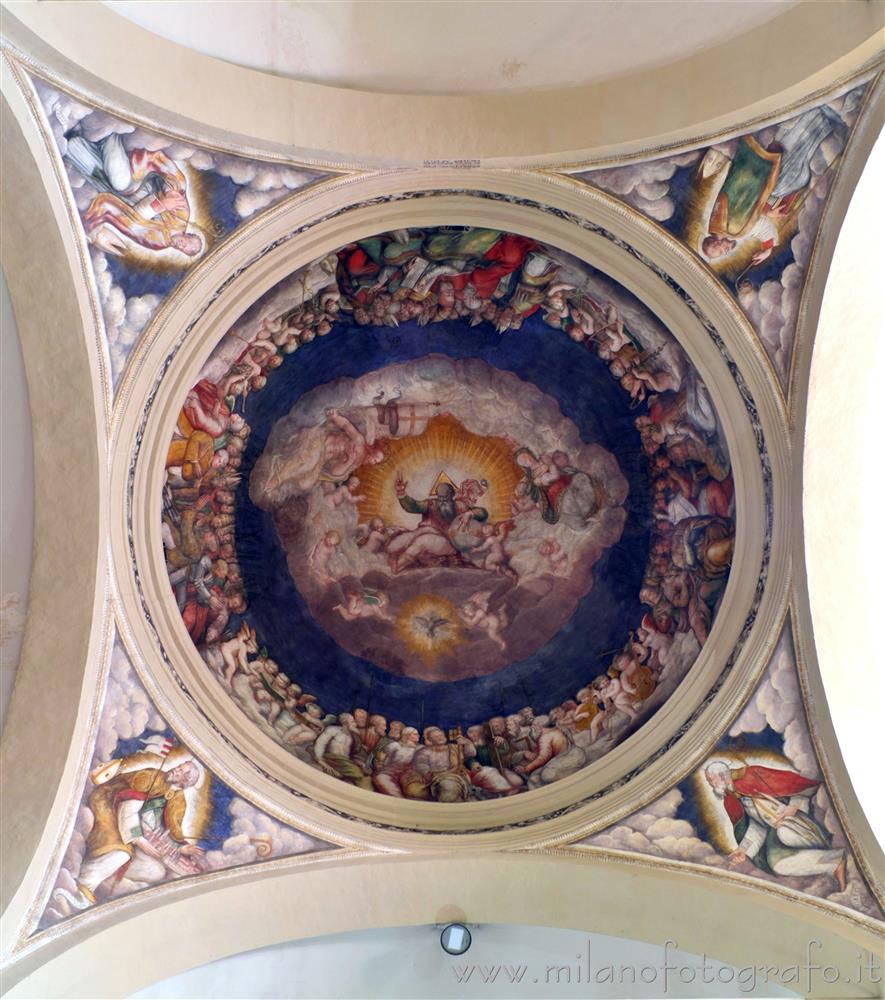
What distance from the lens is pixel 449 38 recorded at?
826cm

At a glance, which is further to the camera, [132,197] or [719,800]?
[719,800]

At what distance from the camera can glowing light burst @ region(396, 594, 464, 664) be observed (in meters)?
10.5

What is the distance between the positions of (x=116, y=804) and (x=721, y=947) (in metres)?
5.09

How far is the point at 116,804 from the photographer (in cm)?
893

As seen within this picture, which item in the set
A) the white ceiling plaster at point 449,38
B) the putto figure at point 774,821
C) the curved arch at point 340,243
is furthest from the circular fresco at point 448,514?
the white ceiling plaster at point 449,38

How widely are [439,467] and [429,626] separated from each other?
1.55 m

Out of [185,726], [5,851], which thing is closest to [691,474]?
[185,726]

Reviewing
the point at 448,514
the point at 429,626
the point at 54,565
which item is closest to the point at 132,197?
the point at 54,565

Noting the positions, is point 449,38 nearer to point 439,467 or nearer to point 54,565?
point 439,467

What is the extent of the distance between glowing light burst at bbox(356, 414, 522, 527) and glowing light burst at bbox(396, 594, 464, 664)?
0.88 meters

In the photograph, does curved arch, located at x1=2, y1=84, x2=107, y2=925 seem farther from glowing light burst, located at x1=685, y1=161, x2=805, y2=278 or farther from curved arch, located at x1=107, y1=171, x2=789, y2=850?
glowing light burst, located at x1=685, y1=161, x2=805, y2=278

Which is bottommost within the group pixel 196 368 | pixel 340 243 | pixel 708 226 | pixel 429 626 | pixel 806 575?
pixel 806 575

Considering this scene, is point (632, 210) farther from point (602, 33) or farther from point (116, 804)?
point (116, 804)

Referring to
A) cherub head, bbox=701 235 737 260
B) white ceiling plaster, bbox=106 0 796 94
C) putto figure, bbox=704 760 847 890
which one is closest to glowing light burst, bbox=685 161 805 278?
cherub head, bbox=701 235 737 260
